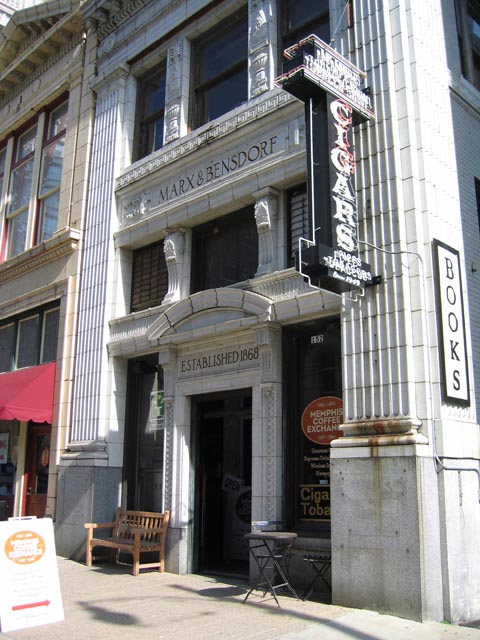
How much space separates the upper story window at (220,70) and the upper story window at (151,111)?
1.20m

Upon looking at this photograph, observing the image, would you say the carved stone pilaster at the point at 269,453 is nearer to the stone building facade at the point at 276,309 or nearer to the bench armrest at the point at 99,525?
the stone building facade at the point at 276,309

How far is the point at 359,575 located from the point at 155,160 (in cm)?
894

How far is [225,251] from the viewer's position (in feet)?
40.1

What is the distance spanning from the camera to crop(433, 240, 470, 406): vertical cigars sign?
8242 millimetres

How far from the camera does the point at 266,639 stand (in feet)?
22.3

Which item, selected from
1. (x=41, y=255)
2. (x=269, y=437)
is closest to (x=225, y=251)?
(x=269, y=437)

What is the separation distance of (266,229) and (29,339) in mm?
8301

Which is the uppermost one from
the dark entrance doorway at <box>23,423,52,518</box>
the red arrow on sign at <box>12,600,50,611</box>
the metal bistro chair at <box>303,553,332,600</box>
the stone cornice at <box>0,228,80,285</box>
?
the stone cornice at <box>0,228,80,285</box>

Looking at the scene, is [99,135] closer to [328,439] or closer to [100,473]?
[100,473]

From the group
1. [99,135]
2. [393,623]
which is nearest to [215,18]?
[99,135]

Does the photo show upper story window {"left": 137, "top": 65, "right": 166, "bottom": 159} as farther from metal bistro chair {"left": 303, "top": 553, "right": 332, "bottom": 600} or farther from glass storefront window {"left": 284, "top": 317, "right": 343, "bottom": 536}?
metal bistro chair {"left": 303, "top": 553, "right": 332, "bottom": 600}

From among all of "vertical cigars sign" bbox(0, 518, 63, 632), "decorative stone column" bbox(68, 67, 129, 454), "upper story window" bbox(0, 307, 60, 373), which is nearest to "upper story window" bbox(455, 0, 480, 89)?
"decorative stone column" bbox(68, 67, 129, 454)

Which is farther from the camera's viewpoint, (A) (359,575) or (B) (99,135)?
(B) (99,135)

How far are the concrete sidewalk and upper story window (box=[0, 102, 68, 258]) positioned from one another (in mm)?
10183
